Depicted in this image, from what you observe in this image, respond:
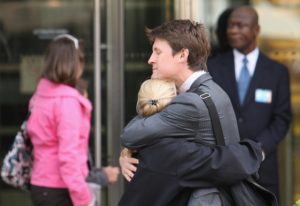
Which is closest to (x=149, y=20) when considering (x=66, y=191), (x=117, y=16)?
(x=117, y=16)

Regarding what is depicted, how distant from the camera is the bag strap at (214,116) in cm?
276

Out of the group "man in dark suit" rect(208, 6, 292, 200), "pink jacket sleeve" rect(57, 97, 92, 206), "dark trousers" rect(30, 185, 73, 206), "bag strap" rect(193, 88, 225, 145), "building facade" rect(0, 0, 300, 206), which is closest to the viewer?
"bag strap" rect(193, 88, 225, 145)

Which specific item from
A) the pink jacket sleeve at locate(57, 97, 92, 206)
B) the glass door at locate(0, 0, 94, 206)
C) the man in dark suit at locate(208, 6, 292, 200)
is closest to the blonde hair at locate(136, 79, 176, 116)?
the pink jacket sleeve at locate(57, 97, 92, 206)

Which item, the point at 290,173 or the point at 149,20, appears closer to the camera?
the point at 149,20

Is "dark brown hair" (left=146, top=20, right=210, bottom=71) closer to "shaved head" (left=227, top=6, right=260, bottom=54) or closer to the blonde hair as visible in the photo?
the blonde hair

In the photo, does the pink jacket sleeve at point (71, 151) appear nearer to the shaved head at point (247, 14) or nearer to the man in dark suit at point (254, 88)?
the man in dark suit at point (254, 88)

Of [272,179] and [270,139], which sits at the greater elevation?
[270,139]

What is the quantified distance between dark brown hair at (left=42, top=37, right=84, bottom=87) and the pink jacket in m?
0.05

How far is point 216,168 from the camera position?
272cm

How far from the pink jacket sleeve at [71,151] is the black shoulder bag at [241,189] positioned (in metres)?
1.46

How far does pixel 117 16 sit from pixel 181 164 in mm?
2943

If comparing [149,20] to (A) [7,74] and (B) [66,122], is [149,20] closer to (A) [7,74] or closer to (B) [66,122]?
(A) [7,74]

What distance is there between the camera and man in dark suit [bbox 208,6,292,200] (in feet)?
16.2

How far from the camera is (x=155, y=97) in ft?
9.30
